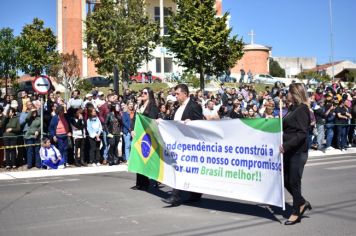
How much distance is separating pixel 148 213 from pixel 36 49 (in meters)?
32.6

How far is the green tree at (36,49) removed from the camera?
37.2 metres

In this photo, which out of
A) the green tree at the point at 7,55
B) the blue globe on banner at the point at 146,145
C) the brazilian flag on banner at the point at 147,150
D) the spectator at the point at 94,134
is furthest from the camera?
the green tree at the point at 7,55

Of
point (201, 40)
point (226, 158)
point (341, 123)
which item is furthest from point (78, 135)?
point (201, 40)

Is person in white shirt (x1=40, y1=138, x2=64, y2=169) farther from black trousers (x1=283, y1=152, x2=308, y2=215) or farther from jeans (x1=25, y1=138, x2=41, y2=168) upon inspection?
black trousers (x1=283, y1=152, x2=308, y2=215)

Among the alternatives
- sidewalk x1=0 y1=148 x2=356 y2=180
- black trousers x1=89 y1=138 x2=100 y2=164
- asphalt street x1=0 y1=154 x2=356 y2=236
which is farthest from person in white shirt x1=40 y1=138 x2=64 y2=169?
asphalt street x1=0 y1=154 x2=356 y2=236

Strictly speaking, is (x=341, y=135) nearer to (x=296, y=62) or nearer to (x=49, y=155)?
(x=49, y=155)

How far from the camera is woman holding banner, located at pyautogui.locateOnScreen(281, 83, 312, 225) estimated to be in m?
7.10

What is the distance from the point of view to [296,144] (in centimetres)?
707

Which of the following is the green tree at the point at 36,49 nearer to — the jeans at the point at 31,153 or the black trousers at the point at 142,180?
the jeans at the point at 31,153

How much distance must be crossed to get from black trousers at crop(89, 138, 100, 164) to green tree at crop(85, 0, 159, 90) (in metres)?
13.7

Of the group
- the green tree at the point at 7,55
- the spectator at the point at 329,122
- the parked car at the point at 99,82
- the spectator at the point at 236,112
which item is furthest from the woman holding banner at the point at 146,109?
the parked car at the point at 99,82

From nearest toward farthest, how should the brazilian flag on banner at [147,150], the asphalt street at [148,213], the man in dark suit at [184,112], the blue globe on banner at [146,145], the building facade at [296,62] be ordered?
the asphalt street at [148,213] < the man in dark suit at [184,112] < the brazilian flag on banner at [147,150] < the blue globe on banner at [146,145] < the building facade at [296,62]

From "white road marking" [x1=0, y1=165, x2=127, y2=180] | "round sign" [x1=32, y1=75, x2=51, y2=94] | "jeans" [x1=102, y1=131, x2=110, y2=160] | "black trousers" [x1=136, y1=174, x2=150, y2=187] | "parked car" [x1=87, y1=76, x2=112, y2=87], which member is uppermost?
"parked car" [x1=87, y1=76, x2=112, y2=87]

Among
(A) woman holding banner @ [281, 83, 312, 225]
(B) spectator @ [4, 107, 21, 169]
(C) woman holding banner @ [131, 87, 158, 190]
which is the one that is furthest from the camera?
(B) spectator @ [4, 107, 21, 169]
